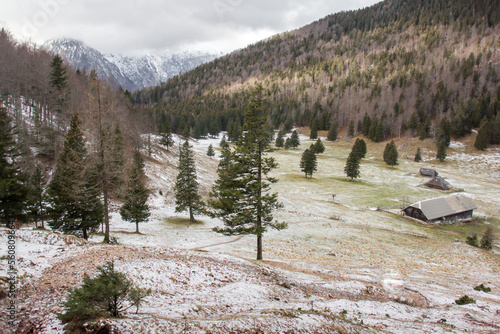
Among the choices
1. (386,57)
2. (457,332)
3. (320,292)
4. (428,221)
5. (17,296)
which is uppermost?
(386,57)

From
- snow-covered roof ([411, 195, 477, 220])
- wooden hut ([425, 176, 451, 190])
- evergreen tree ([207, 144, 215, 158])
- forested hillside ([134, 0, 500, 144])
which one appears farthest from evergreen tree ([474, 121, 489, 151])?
evergreen tree ([207, 144, 215, 158])

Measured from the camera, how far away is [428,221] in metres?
42.3

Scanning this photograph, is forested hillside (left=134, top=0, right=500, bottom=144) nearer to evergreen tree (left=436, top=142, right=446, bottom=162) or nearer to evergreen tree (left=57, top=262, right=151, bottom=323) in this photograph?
evergreen tree (left=436, top=142, right=446, bottom=162)

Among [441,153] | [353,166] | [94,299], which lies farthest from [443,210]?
[94,299]

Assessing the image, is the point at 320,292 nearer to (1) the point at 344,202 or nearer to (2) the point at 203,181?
(1) the point at 344,202

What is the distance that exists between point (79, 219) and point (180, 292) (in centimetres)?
1685

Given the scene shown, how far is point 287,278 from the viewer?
13766 mm

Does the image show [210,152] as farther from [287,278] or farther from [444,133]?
[444,133]

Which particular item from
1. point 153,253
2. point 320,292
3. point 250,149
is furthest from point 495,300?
point 153,253

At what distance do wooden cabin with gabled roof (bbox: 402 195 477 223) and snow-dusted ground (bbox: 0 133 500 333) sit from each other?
531 cm

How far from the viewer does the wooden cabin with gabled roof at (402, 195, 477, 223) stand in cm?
4281

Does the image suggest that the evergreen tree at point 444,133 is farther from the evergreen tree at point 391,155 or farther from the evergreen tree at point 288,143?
the evergreen tree at point 288,143

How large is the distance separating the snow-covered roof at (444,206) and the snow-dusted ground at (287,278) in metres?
5.51

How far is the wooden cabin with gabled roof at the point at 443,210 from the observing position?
42.8 m
